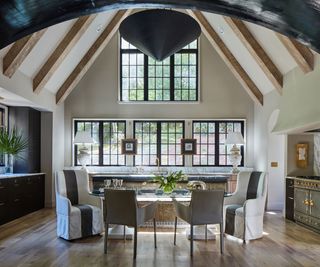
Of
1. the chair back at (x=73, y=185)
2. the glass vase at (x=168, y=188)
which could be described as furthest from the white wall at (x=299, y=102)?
the chair back at (x=73, y=185)

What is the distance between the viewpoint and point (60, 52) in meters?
7.31

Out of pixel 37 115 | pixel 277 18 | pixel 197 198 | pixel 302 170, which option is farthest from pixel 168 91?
pixel 277 18

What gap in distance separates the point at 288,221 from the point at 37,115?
6.31 meters

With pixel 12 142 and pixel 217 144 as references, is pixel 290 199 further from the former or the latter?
pixel 12 142

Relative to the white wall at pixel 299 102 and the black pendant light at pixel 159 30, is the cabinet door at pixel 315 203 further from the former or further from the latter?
the black pendant light at pixel 159 30

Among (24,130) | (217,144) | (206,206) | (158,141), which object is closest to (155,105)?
(158,141)

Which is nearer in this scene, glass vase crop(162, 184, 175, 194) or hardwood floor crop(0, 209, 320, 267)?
hardwood floor crop(0, 209, 320, 267)

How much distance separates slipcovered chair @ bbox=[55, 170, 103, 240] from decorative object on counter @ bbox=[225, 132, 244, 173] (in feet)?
13.8

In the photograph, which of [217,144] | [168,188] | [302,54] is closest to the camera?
[168,188]

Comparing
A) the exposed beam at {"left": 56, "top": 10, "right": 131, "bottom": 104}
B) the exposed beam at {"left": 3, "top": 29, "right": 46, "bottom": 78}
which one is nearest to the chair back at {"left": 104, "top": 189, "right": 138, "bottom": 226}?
the exposed beam at {"left": 3, "top": 29, "right": 46, "bottom": 78}

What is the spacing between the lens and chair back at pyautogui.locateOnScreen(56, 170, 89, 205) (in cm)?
578

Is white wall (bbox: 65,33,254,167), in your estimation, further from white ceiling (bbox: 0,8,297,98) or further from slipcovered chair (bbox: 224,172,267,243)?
slipcovered chair (bbox: 224,172,267,243)

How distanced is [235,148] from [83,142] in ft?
13.2

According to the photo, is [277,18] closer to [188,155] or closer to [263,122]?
[263,122]
